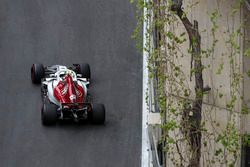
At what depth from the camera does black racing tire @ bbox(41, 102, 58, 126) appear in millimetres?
26875

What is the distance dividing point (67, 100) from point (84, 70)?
272cm

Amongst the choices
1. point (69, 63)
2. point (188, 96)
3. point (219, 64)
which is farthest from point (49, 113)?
point (188, 96)

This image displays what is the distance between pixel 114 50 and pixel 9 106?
4.83 meters

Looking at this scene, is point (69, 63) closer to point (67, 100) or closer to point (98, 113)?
point (67, 100)

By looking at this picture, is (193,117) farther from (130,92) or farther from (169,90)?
(130,92)

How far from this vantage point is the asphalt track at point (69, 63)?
26484mm

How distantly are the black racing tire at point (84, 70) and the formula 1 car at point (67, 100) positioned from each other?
0.55 meters

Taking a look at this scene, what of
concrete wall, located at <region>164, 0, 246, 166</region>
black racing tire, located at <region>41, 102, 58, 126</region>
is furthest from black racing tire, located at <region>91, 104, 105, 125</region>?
concrete wall, located at <region>164, 0, 246, 166</region>

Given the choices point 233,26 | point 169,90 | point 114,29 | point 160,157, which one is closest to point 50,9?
point 114,29

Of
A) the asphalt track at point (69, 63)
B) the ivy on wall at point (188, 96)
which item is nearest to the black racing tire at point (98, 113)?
the asphalt track at point (69, 63)

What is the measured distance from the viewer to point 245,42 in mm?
18766

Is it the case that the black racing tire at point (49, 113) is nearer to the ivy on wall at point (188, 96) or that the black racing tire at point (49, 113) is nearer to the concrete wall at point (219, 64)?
the concrete wall at point (219, 64)

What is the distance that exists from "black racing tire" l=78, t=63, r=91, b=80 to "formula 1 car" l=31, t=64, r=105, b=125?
55 centimetres

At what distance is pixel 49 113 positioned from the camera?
27.0 meters
